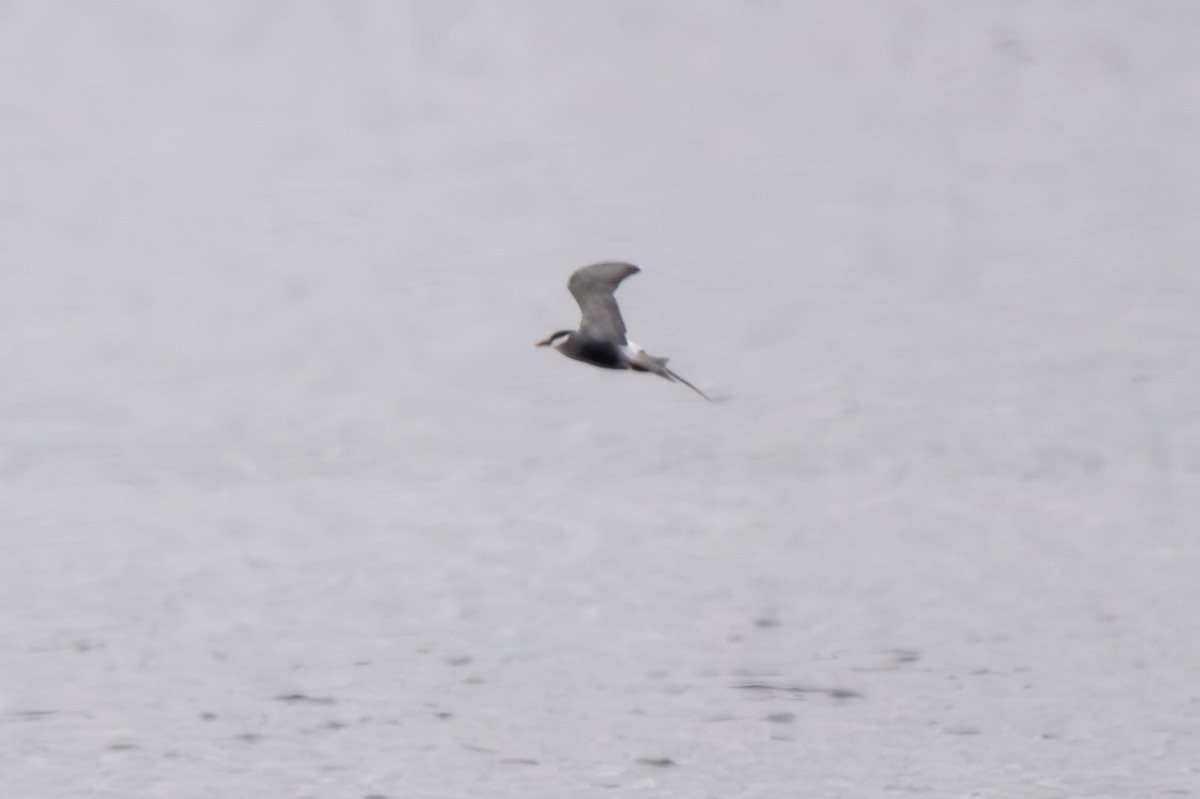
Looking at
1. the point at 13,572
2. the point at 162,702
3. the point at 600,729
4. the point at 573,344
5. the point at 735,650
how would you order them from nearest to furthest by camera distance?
1. the point at 573,344
2. the point at 600,729
3. the point at 162,702
4. the point at 735,650
5. the point at 13,572

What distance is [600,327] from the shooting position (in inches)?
315

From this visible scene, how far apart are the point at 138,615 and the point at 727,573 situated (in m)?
4.92

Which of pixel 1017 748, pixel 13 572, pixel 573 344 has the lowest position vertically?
pixel 1017 748

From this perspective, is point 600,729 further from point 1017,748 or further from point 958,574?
point 958,574

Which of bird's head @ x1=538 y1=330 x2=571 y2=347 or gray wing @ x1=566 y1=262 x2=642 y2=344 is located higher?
gray wing @ x1=566 y1=262 x2=642 y2=344

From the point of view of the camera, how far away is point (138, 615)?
1416cm

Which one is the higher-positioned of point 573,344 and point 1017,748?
point 573,344

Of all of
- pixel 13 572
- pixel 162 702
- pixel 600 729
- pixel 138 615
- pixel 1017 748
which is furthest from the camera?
pixel 13 572

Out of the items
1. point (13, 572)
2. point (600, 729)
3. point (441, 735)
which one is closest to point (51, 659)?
point (13, 572)

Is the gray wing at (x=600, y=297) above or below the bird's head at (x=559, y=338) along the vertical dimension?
above

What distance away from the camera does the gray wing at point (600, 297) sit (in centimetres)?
799

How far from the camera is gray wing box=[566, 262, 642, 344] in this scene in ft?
26.2

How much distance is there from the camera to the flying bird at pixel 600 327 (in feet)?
25.9

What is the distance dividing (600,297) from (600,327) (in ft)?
0.46
